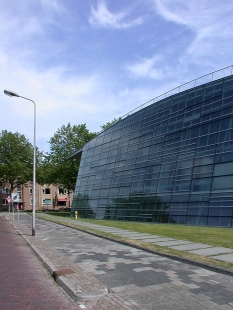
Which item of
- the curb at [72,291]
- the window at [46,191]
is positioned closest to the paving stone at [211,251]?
the curb at [72,291]

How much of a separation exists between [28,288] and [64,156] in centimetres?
5430

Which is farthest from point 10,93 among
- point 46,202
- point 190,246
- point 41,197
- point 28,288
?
point 41,197

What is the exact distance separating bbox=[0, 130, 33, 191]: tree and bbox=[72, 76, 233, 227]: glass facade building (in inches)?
1282

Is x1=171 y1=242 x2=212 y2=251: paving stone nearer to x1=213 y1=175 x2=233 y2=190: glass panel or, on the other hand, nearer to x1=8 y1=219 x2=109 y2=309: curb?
x1=8 y1=219 x2=109 y2=309: curb

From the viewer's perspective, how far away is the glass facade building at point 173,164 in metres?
23.8

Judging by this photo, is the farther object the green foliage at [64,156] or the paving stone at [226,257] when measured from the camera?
the green foliage at [64,156]

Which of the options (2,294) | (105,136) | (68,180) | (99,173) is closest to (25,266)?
(2,294)

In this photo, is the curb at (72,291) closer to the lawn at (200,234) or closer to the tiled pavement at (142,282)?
the tiled pavement at (142,282)

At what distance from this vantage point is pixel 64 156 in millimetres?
60031

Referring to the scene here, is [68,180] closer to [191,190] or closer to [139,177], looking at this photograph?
[139,177]

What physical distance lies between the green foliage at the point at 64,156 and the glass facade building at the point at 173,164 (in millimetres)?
18741

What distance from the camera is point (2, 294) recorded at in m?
6.00

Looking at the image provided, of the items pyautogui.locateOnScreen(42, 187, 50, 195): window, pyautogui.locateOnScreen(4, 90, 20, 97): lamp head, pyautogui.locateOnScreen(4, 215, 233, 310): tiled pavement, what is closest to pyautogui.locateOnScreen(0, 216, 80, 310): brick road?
Result: pyautogui.locateOnScreen(4, 215, 233, 310): tiled pavement

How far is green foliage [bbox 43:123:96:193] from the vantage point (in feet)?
191
